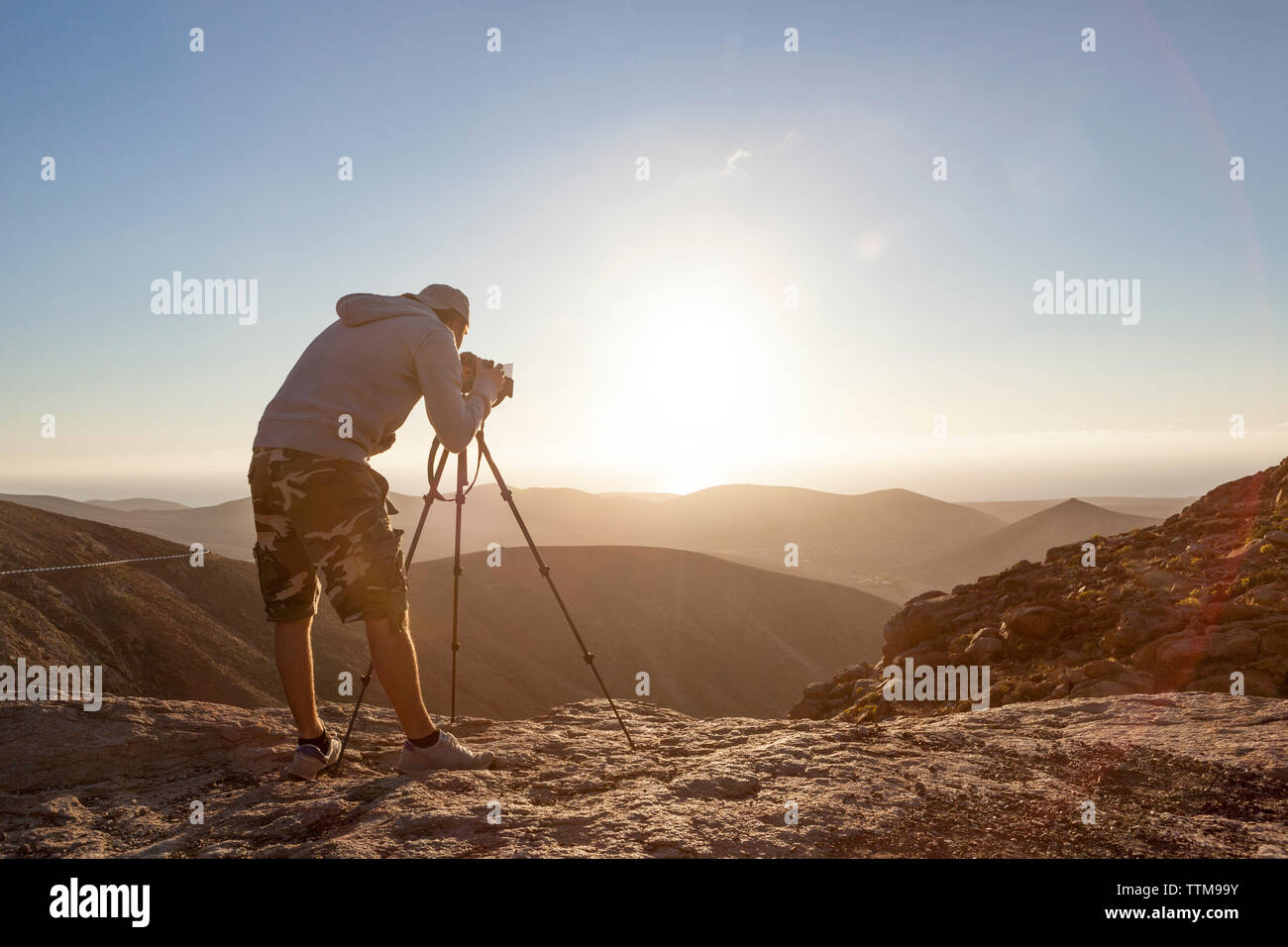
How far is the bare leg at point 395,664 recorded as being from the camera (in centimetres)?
328

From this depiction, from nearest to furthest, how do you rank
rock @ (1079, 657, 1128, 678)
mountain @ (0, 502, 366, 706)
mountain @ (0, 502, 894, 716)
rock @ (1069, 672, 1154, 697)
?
1. rock @ (1069, 672, 1154, 697)
2. rock @ (1079, 657, 1128, 678)
3. mountain @ (0, 502, 366, 706)
4. mountain @ (0, 502, 894, 716)

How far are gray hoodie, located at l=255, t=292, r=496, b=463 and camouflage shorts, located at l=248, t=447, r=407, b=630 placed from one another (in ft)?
0.32

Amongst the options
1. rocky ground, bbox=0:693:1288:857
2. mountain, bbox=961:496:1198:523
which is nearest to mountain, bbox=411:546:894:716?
rocky ground, bbox=0:693:1288:857

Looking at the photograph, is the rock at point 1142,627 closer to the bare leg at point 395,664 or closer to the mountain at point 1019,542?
the bare leg at point 395,664

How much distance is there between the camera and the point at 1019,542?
93812 mm

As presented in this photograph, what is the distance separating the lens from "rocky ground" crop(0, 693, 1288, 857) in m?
2.49

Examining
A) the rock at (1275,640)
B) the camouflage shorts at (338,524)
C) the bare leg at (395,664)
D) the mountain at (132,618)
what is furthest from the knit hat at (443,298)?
the mountain at (132,618)

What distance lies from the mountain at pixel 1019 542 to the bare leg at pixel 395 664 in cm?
8399

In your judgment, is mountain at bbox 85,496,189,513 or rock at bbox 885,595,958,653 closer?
rock at bbox 885,595,958,653

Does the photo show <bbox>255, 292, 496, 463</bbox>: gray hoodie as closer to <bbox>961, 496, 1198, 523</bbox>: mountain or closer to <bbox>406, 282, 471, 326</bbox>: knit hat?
<bbox>406, 282, 471, 326</bbox>: knit hat

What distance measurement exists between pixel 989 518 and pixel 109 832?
143m
